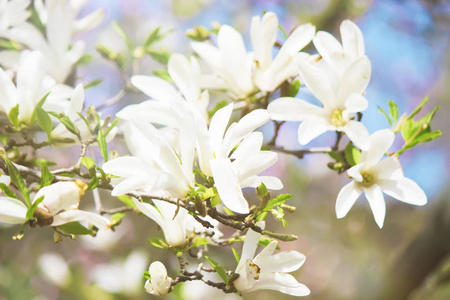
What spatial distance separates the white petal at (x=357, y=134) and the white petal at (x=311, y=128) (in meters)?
0.02

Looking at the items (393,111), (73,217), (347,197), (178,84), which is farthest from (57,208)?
(393,111)

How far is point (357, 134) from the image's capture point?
1.82 feet

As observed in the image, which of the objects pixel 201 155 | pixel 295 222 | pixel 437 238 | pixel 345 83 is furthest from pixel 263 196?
pixel 295 222

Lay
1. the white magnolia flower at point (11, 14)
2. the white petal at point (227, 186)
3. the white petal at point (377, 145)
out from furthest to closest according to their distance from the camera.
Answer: the white magnolia flower at point (11, 14) < the white petal at point (377, 145) < the white petal at point (227, 186)

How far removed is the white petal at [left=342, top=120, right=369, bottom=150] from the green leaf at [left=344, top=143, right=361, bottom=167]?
0.04m

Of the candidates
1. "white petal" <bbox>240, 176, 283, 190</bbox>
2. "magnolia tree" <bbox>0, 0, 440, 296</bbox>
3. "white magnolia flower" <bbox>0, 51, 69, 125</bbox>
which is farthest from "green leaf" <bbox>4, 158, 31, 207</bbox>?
"white petal" <bbox>240, 176, 283, 190</bbox>

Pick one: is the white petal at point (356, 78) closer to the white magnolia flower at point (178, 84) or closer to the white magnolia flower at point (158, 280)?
the white magnolia flower at point (178, 84)

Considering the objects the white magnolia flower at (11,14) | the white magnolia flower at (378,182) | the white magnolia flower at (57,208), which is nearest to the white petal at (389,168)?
the white magnolia flower at (378,182)

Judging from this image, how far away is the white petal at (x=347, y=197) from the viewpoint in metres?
0.54

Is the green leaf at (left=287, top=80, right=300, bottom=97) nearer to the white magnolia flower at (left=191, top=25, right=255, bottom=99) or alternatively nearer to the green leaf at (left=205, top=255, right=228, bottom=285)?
the white magnolia flower at (left=191, top=25, right=255, bottom=99)

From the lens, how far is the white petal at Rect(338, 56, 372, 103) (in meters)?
0.55

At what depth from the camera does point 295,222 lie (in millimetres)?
2342

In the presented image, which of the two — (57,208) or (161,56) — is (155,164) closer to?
(57,208)

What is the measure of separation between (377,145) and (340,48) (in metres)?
0.13
